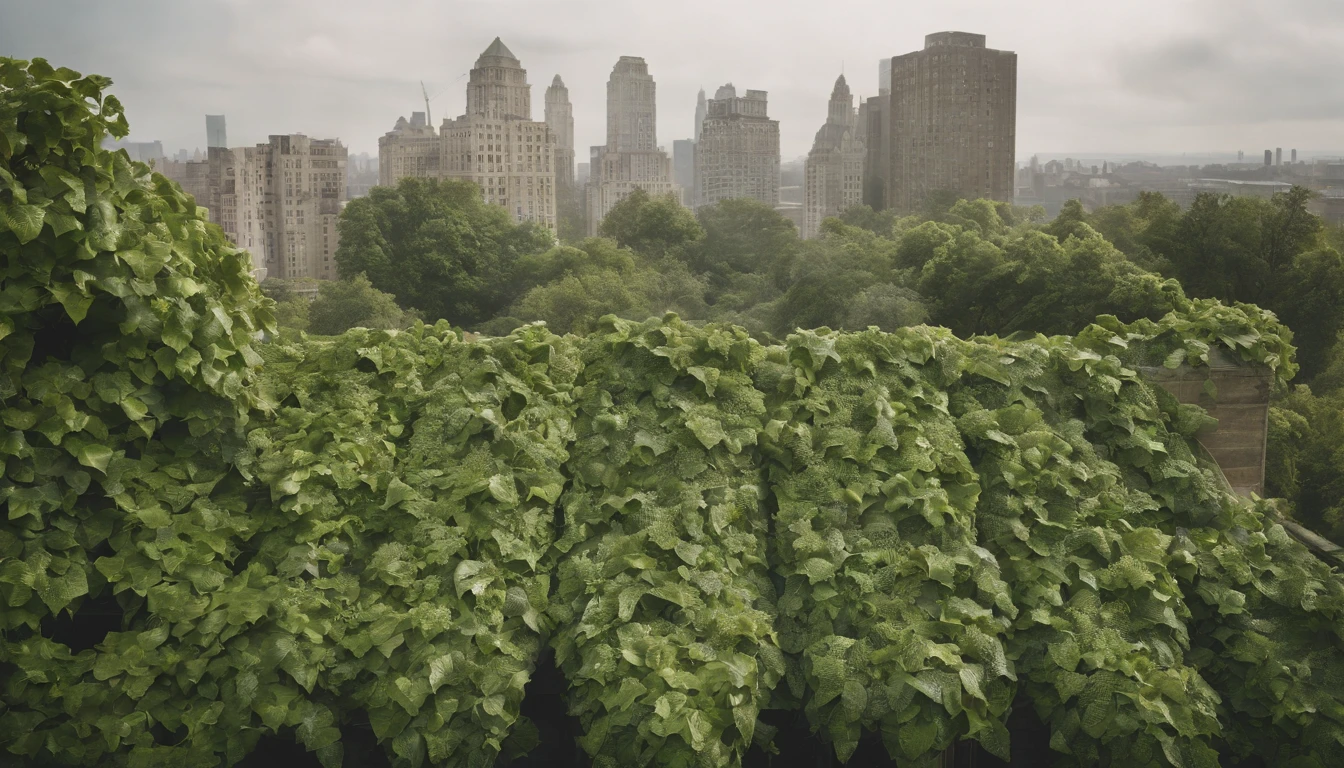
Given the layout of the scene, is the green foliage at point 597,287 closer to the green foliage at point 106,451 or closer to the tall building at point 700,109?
the tall building at point 700,109

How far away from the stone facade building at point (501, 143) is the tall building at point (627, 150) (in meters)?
1.18

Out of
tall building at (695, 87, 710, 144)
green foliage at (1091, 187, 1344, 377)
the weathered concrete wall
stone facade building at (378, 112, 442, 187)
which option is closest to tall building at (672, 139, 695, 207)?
tall building at (695, 87, 710, 144)

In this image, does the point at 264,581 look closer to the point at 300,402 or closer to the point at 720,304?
the point at 300,402

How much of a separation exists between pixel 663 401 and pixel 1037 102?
54.3 ft

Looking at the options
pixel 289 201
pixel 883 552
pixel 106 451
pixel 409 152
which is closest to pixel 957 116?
pixel 409 152

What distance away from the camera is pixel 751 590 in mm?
2521

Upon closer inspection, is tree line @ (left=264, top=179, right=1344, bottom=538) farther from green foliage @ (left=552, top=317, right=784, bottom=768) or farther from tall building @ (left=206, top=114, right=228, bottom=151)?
green foliage @ (left=552, top=317, right=784, bottom=768)

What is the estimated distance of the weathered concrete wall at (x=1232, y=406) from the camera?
10.1 ft

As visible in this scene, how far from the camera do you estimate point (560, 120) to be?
2397 centimetres

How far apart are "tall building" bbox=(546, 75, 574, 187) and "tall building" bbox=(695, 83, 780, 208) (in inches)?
120

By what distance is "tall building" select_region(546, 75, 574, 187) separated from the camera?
77.9 ft

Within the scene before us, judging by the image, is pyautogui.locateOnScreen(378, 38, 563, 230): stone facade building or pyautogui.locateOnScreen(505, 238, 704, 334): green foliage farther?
pyautogui.locateOnScreen(378, 38, 563, 230): stone facade building

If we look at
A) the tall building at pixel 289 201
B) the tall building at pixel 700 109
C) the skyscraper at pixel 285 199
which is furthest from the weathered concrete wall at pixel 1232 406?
the tall building at pixel 700 109

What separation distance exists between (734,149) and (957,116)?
19.9ft
